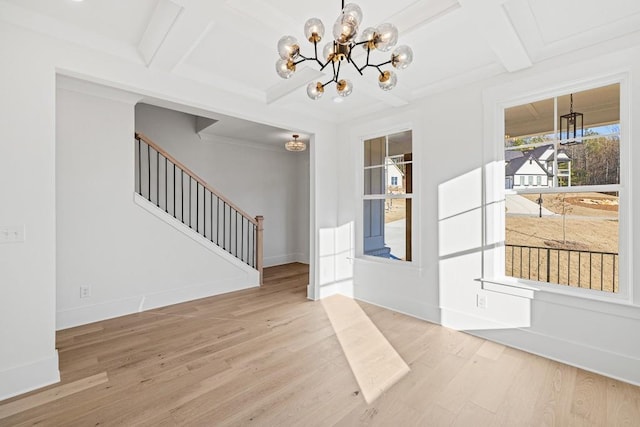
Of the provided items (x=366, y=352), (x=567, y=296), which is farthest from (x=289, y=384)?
(x=567, y=296)

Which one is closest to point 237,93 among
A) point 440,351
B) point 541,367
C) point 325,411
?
point 325,411

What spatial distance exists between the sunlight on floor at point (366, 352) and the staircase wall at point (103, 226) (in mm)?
2222

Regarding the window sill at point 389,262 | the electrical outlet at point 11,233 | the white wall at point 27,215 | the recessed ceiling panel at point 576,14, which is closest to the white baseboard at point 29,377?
the white wall at point 27,215

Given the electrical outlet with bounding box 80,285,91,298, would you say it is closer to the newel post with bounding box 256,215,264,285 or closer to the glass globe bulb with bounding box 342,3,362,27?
the newel post with bounding box 256,215,264,285

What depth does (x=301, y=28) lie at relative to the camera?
2.15m

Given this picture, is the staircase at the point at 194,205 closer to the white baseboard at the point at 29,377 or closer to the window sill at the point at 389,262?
the window sill at the point at 389,262

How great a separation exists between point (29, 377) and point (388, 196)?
3.70 metres

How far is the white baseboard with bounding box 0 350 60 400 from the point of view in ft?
6.61

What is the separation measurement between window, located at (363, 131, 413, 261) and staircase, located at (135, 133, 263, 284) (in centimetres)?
190

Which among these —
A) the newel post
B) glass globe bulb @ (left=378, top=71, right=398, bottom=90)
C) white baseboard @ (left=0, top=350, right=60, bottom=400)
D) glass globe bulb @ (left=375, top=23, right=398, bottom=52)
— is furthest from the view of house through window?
white baseboard @ (left=0, top=350, right=60, bottom=400)

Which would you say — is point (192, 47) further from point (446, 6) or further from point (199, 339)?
point (199, 339)

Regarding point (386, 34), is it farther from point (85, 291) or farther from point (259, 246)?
point (259, 246)

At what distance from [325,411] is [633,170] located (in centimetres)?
276

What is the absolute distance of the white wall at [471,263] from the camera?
2.25 metres
